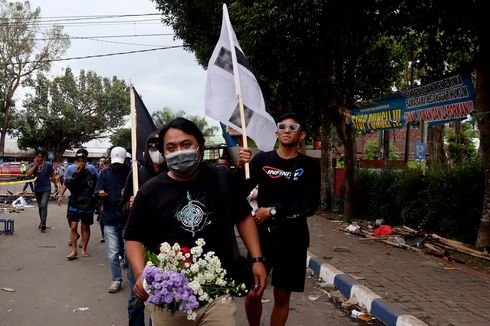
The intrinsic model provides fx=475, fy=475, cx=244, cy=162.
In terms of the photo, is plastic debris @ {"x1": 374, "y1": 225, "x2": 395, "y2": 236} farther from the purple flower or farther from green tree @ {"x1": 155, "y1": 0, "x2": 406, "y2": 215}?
the purple flower

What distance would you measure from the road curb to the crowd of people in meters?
1.34

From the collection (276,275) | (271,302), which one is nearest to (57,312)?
(271,302)

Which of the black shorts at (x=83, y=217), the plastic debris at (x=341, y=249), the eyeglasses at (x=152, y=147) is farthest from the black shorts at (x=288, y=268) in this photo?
the black shorts at (x=83, y=217)

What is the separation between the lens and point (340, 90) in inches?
511

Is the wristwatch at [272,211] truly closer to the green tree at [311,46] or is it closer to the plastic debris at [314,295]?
the plastic debris at [314,295]

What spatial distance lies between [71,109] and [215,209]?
40577 mm

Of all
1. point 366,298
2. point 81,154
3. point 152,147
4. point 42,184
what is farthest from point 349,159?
point 152,147

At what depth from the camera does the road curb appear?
4428 mm

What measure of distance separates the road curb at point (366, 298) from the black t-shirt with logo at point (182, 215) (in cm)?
264

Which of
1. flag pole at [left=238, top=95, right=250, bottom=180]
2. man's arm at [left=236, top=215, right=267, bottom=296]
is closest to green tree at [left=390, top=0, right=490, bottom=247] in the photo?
flag pole at [left=238, top=95, right=250, bottom=180]

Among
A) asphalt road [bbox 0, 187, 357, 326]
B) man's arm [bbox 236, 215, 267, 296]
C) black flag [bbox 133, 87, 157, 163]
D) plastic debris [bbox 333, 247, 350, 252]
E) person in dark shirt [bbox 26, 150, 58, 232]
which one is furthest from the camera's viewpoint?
person in dark shirt [bbox 26, 150, 58, 232]

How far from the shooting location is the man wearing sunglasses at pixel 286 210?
3670mm

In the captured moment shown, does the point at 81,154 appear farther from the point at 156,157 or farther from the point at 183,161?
the point at 183,161

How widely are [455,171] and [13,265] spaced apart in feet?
25.5
